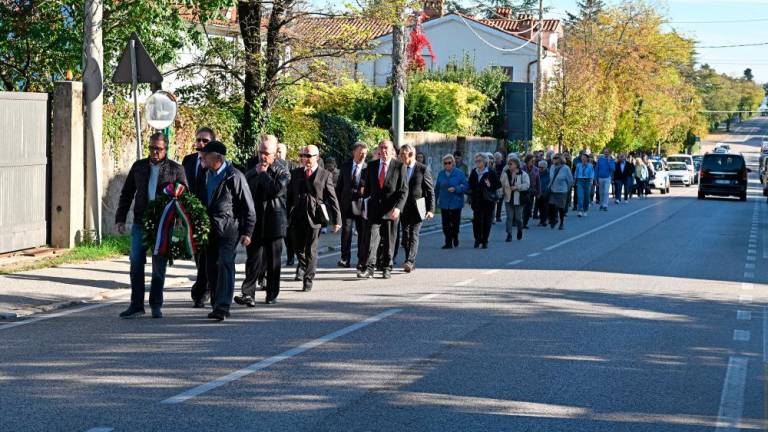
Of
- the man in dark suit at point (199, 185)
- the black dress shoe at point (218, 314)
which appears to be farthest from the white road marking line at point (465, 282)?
the black dress shoe at point (218, 314)

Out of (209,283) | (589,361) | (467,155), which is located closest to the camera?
(589,361)

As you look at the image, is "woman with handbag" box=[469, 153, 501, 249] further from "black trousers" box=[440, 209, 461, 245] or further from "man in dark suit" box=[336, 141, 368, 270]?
"man in dark suit" box=[336, 141, 368, 270]

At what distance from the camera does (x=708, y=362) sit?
9938 mm

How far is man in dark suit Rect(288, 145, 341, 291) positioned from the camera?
1429cm

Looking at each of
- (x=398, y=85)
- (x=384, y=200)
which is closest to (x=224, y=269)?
(x=384, y=200)

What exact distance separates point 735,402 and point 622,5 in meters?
68.6

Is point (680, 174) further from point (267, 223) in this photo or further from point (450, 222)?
point (267, 223)

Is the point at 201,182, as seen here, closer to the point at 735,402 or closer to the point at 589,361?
the point at 589,361

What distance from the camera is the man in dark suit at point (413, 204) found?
1764cm

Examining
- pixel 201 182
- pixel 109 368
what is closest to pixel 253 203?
pixel 201 182

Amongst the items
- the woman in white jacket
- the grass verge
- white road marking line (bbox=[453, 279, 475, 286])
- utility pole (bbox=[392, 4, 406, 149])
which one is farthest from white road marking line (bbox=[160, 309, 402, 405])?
utility pole (bbox=[392, 4, 406, 149])

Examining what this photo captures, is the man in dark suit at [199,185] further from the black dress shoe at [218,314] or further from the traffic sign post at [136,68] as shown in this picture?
the traffic sign post at [136,68]

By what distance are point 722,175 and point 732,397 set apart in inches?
1706

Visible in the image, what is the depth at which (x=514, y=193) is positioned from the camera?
25.2 m
